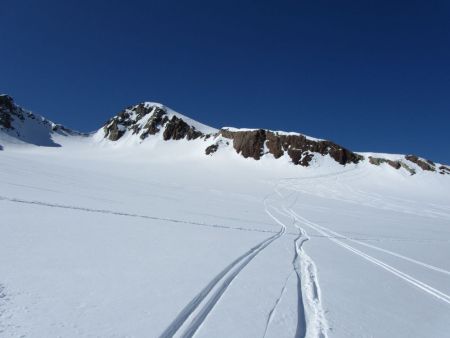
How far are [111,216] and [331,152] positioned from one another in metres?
66.5

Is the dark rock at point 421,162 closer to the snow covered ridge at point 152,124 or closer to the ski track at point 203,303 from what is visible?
the snow covered ridge at point 152,124

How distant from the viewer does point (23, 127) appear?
10188cm

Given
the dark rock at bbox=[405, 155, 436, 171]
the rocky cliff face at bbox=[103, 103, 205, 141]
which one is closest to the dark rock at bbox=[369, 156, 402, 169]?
the dark rock at bbox=[405, 155, 436, 171]

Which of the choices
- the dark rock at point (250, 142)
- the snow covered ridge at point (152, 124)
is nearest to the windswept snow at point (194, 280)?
the dark rock at point (250, 142)

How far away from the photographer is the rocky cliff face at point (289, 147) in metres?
68.8

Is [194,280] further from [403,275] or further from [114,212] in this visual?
[114,212]

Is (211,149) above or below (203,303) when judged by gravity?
above

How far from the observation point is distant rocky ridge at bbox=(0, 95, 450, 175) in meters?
68.2

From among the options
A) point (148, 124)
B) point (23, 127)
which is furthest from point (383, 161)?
point (23, 127)

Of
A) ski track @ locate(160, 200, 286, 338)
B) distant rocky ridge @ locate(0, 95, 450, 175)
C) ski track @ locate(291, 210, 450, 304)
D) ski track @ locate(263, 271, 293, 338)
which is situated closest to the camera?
ski track @ locate(160, 200, 286, 338)

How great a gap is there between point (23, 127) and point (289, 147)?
8862 centimetres

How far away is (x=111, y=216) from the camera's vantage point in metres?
10.2

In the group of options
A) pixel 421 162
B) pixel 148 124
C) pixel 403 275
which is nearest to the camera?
pixel 403 275

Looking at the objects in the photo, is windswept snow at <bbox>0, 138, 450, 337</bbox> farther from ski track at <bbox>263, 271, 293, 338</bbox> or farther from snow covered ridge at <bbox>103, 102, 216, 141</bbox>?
snow covered ridge at <bbox>103, 102, 216, 141</bbox>
